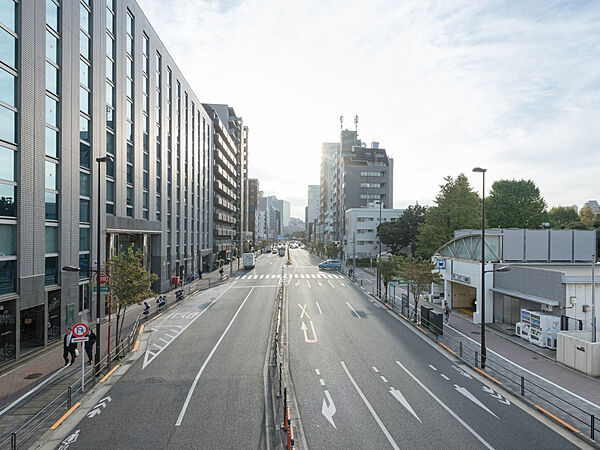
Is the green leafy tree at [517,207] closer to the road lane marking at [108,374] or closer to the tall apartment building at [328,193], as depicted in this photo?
the road lane marking at [108,374]

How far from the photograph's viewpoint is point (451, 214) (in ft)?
149

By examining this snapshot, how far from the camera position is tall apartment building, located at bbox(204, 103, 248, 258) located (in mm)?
72438

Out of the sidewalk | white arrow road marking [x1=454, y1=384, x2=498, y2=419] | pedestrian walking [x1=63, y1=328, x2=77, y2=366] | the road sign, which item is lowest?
the sidewalk

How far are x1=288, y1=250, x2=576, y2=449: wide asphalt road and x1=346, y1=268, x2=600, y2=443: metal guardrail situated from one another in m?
0.74

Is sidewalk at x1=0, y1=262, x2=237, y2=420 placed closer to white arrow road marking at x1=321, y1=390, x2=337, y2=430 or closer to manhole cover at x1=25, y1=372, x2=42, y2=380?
manhole cover at x1=25, y1=372, x2=42, y2=380

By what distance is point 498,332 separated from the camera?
2359 cm

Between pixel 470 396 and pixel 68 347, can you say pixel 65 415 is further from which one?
pixel 470 396

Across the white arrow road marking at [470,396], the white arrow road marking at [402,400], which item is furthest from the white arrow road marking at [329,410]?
the white arrow road marking at [470,396]

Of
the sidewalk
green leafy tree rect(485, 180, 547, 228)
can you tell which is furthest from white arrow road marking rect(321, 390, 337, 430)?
green leafy tree rect(485, 180, 547, 228)

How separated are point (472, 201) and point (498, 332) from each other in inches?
1026

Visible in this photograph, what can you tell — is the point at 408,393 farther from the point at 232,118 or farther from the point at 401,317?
the point at 232,118

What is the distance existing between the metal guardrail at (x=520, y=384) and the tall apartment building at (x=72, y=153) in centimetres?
1926

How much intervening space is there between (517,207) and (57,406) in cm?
6246

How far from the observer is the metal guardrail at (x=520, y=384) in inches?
454
